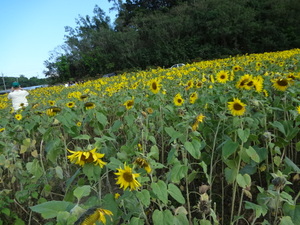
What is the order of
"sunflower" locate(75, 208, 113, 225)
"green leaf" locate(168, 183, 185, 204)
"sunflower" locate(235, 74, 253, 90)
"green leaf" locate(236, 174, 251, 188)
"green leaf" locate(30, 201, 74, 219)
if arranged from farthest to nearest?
"sunflower" locate(235, 74, 253, 90) → "green leaf" locate(236, 174, 251, 188) → "green leaf" locate(168, 183, 185, 204) → "green leaf" locate(30, 201, 74, 219) → "sunflower" locate(75, 208, 113, 225)

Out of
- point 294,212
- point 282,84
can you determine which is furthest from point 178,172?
point 282,84

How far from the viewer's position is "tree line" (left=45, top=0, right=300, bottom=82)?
70.6 ft

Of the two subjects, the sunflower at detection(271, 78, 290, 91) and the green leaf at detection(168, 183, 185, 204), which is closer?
the green leaf at detection(168, 183, 185, 204)

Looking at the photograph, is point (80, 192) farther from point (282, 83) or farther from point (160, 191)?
point (282, 83)

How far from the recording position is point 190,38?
24266 mm

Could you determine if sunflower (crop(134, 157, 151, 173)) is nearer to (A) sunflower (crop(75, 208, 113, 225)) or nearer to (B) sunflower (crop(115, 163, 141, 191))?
(B) sunflower (crop(115, 163, 141, 191))

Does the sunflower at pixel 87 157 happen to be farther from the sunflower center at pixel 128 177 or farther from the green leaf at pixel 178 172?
the green leaf at pixel 178 172

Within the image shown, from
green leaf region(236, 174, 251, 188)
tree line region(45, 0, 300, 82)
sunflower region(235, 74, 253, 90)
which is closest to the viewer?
green leaf region(236, 174, 251, 188)

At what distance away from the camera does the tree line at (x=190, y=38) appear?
21.5 metres

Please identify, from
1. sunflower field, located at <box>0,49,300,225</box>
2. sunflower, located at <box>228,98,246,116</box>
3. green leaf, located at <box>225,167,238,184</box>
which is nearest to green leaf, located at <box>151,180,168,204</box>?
sunflower field, located at <box>0,49,300,225</box>

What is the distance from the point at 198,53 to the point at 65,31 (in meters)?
28.7

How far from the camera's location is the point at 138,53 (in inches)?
1067

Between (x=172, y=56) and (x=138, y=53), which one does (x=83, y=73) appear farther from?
(x=172, y=56)

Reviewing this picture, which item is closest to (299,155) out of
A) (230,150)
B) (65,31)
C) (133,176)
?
(230,150)
